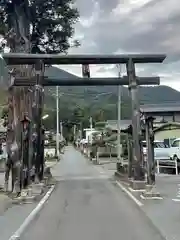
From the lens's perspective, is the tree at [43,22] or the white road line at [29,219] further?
the tree at [43,22]

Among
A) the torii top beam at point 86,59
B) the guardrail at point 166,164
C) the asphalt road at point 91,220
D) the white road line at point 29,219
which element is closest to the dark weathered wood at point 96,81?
the torii top beam at point 86,59

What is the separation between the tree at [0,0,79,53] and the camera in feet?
81.6

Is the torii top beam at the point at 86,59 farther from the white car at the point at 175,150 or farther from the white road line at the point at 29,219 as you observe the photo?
the white car at the point at 175,150

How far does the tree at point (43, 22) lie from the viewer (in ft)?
81.6

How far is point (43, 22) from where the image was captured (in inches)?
1046

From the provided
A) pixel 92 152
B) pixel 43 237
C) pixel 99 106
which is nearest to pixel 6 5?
pixel 43 237

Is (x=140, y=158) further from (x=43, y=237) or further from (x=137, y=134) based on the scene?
(x=43, y=237)

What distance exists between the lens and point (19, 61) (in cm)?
2189

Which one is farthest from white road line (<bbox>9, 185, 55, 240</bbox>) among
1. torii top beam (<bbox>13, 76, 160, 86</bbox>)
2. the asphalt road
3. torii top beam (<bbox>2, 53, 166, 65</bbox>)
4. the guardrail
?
the guardrail

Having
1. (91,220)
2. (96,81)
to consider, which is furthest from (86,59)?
(91,220)

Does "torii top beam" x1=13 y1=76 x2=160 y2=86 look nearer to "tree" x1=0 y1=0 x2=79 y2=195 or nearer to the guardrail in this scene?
"tree" x1=0 y1=0 x2=79 y2=195

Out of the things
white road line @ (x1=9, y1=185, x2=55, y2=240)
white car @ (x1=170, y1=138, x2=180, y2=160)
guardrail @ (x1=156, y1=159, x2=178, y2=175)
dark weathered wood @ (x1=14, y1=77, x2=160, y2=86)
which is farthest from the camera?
white car @ (x1=170, y1=138, x2=180, y2=160)

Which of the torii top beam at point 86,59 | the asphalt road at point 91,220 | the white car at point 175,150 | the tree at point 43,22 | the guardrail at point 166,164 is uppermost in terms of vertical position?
the tree at point 43,22

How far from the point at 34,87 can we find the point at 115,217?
444 inches
